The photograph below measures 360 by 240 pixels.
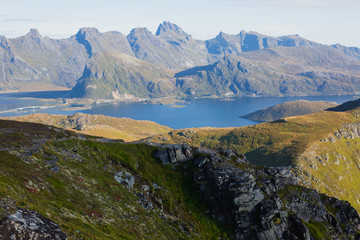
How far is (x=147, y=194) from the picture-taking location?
85.3m

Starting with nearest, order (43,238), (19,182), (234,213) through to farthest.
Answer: (43,238) → (19,182) → (234,213)

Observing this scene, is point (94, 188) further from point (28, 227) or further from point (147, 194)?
point (28, 227)

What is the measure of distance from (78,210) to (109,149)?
150 feet

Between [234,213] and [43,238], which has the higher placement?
[43,238]

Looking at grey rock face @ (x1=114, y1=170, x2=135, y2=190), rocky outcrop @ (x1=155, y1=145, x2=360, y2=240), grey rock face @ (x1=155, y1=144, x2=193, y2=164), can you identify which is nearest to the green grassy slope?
grey rock face @ (x1=114, y1=170, x2=135, y2=190)

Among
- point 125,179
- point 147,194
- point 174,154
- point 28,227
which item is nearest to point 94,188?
point 125,179

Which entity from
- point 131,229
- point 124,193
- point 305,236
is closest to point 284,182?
point 305,236

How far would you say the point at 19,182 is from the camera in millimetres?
50656

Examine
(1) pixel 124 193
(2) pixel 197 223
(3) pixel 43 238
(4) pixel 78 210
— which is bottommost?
(2) pixel 197 223

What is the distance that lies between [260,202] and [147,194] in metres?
36.2

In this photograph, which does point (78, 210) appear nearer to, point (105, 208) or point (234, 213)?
point (105, 208)

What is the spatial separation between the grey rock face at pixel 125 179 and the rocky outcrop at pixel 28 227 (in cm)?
4387

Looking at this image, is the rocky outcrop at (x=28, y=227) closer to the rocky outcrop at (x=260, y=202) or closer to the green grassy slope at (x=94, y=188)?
the green grassy slope at (x=94, y=188)

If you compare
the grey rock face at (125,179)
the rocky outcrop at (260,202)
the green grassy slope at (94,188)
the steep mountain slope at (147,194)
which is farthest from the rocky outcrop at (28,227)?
the rocky outcrop at (260,202)
